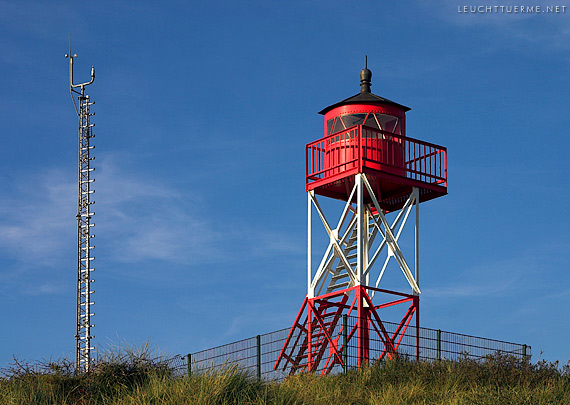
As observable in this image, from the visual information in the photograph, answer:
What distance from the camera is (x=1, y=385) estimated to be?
22922mm

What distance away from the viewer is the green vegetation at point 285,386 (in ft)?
71.2

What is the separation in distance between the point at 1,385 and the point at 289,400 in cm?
647

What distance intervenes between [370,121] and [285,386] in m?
11.7

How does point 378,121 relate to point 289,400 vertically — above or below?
above

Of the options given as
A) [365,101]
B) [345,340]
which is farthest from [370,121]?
[345,340]

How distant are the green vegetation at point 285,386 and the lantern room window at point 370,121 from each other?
8498 mm

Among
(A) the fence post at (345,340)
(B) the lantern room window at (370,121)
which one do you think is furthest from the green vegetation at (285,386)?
(B) the lantern room window at (370,121)

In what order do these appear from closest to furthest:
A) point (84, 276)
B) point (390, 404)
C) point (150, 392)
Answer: point (150, 392), point (390, 404), point (84, 276)

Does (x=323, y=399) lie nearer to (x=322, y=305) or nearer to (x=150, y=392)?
(x=150, y=392)

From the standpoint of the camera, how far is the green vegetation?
21.7 m

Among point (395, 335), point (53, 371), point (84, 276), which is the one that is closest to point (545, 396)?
point (395, 335)

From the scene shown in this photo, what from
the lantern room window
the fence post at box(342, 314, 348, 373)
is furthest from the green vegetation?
the lantern room window

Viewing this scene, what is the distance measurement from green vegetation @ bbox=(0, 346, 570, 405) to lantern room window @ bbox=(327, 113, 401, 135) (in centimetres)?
850

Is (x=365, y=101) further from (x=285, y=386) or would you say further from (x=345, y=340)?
(x=285, y=386)
